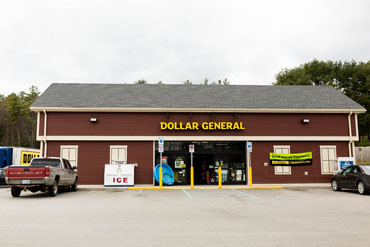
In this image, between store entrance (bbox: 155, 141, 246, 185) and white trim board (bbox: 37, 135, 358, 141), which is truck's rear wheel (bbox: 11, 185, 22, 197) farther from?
store entrance (bbox: 155, 141, 246, 185)

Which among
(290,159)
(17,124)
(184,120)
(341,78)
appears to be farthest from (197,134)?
(17,124)

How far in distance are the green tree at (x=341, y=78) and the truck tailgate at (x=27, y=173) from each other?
130 ft

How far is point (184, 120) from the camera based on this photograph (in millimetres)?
21406

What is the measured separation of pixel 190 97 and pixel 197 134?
3.31 metres

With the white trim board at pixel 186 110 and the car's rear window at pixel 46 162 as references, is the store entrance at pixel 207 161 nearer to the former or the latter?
the white trim board at pixel 186 110

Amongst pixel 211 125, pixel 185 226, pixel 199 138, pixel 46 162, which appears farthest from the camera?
pixel 211 125

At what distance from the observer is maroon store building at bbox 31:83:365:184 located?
817 inches

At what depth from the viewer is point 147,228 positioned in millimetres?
A: 7480

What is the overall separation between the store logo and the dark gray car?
6411 mm

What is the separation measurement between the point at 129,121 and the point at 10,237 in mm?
14789

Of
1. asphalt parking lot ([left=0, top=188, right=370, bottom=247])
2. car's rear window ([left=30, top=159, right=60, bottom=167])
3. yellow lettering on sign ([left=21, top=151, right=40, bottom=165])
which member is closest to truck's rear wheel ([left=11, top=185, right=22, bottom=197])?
car's rear window ([left=30, top=159, right=60, bottom=167])

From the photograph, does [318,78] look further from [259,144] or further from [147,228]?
[147,228]

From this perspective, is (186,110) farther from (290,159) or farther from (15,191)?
(15,191)

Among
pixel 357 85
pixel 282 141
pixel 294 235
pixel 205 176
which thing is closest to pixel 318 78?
pixel 357 85
